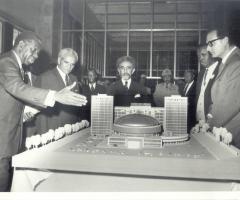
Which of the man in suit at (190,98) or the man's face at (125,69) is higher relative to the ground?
the man's face at (125,69)

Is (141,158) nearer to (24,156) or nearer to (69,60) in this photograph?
(24,156)

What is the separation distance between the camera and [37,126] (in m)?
1.72

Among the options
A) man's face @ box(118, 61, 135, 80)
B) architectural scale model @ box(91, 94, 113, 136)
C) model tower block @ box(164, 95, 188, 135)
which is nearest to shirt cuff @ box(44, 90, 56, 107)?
architectural scale model @ box(91, 94, 113, 136)

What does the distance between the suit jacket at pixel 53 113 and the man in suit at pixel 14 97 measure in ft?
0.97

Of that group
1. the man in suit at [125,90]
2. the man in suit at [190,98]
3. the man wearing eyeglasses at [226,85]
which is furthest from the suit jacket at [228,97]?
the man in suit at [125,90]

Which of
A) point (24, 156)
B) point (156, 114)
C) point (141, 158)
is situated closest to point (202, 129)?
point (156, 114)

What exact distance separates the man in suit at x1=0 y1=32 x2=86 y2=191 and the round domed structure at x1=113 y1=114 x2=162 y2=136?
0.98ft

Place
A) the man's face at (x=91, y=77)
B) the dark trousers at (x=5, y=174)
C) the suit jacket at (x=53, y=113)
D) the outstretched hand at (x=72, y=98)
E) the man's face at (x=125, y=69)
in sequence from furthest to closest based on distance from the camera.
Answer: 1. the man's face at (x=91, y=77)
2. the man's face at (x=125, y=69)
3. the suit jacket at (x=53, y=113)
4. the dark trousers at (x=5, y=174)
5. the outstretched hand at (x=72, y=98)

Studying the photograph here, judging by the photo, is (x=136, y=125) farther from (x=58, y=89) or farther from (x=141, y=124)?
(x=58, y=89)

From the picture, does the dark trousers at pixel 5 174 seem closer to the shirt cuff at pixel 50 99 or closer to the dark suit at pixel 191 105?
the shirt cuff at pixel 50 99

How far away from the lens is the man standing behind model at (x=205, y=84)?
1752mm

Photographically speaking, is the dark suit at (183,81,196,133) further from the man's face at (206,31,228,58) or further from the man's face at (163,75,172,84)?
the man's face at (206,31,228,58)

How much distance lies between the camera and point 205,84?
183 centimetres
